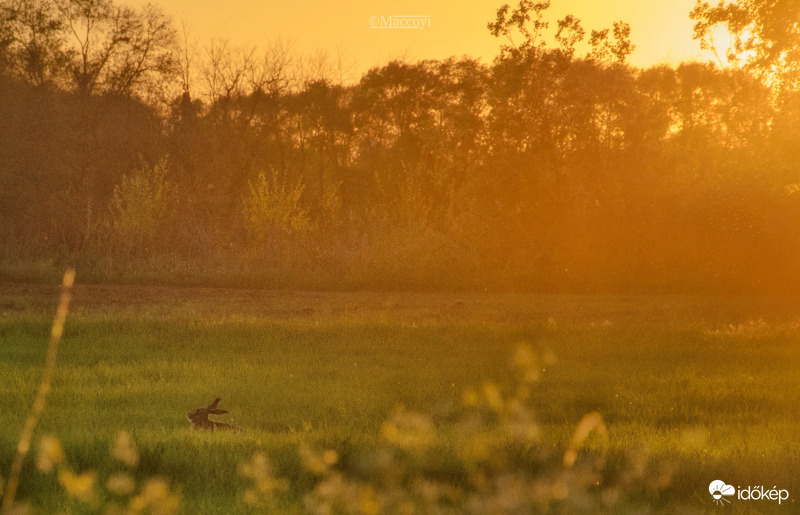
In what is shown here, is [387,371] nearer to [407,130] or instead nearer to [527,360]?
[527,360]

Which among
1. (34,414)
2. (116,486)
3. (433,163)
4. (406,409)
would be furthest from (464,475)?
(433,163)

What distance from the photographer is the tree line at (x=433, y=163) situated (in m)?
23.0

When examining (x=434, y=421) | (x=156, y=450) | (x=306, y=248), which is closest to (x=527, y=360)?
(x=434, y=421)

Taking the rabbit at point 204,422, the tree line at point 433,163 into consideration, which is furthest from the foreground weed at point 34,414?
the tree line at point 433,163

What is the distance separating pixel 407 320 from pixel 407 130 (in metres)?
30.3

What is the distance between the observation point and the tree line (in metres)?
23.0

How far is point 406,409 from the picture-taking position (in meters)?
8.05

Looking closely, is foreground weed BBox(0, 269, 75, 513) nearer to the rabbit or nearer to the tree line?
the rabbit

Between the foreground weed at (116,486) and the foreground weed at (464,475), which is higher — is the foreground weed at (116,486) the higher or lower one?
the higher one

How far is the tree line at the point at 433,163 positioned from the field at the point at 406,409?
7660mm

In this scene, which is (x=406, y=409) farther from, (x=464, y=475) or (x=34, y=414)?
(x=34, y=414)

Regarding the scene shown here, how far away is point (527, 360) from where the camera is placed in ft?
35.9

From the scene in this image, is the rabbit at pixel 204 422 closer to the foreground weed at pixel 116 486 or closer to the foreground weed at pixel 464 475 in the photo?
the foreground weed at pixel 116 486

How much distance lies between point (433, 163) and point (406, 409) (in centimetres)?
3376
